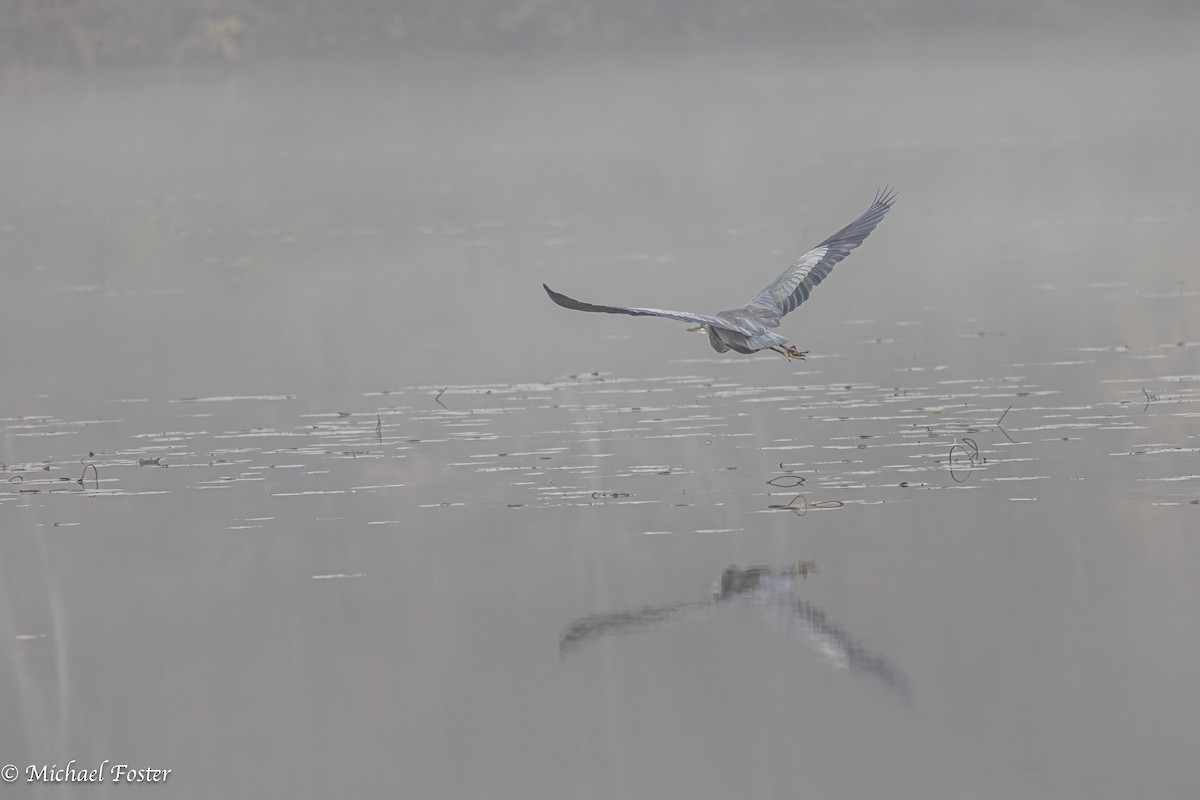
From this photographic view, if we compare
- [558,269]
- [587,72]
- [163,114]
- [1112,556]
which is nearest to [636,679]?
[1112,556]

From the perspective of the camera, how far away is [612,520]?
39.6 feet

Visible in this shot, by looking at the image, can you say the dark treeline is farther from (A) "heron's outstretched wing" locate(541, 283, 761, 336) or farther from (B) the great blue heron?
(A) "heron's outstretched wing" locate(541, 283, 761, 336)

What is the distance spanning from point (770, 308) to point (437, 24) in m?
95.1

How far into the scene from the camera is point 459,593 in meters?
10.9

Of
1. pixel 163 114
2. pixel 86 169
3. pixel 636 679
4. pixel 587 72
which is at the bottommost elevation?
pixel 636 679

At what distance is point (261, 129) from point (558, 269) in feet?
155

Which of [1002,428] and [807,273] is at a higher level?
[807,273]

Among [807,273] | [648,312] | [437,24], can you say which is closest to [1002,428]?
[807,273]

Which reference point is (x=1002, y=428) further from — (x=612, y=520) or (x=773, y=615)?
(x=773, y=615)

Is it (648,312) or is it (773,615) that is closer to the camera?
(773,615)

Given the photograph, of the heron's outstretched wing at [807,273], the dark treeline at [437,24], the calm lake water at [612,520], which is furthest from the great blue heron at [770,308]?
the dark treeline at [437,24]

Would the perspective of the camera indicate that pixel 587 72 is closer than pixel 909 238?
No

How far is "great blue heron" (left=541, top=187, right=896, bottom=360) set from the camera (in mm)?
11484

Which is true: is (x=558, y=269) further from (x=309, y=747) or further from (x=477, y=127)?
(x=477, y=127)
